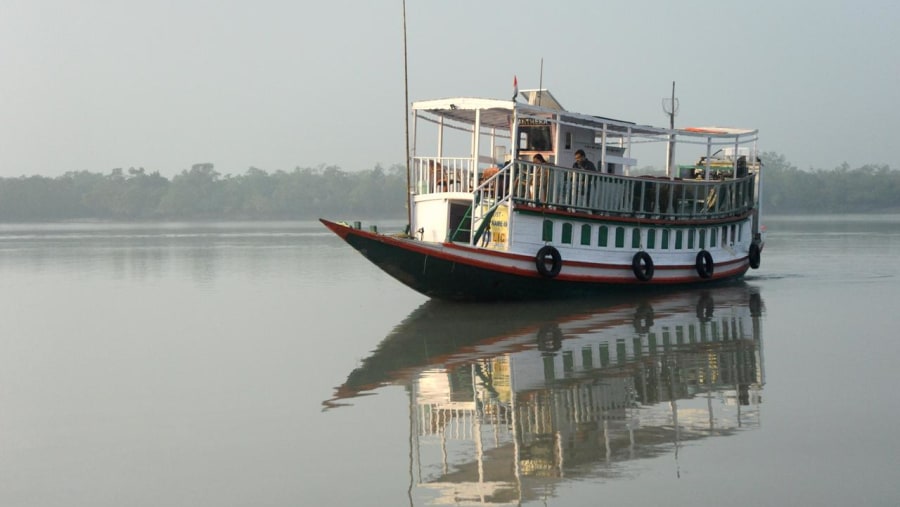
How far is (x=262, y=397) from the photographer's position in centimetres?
1215

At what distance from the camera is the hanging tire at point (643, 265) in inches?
879

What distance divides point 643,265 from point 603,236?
1.50m

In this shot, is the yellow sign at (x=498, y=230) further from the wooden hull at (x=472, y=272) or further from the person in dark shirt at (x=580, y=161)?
the person in dark shirt at (x=580, y=161)

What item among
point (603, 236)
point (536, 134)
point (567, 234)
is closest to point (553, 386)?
point (567, 234)

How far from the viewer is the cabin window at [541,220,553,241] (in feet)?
67.1

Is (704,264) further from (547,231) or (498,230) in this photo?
(498,230)

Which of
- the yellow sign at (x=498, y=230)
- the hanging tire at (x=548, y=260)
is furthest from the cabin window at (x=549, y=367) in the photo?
the hanging tire at (x=548, y=260)

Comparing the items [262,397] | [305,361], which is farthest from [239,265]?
[262,397]

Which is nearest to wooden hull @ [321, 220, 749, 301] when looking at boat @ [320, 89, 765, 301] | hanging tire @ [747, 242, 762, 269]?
boat @ [320, 89, 765, 301]

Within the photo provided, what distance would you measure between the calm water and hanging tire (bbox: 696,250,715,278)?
1.23m

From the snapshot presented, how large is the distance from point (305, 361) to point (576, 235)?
786 centimetres

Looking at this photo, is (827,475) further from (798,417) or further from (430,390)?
(430,390)

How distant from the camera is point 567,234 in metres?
20.8

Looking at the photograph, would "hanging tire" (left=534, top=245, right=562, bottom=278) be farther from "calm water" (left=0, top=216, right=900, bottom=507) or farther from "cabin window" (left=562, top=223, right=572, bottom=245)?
"calm water" (left=0, top=216, right=900, bottom=507)
